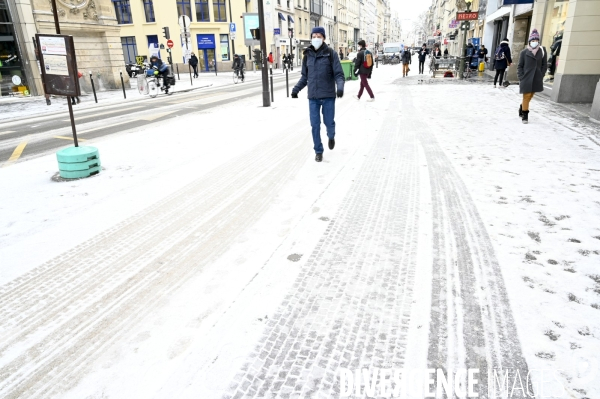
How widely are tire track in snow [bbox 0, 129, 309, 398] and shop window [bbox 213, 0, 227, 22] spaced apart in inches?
1679

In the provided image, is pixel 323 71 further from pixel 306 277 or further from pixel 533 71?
pixel 533 71

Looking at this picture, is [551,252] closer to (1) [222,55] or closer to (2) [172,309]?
(2) [172,309]

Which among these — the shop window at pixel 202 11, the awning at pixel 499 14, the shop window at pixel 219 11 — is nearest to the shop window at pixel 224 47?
the shop window at pixel 219 11

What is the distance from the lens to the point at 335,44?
240 ft

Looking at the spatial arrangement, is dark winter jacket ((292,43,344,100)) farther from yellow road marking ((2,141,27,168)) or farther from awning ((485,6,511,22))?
awning ((485,6,511,22))

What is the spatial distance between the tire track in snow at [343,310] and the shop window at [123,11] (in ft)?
158

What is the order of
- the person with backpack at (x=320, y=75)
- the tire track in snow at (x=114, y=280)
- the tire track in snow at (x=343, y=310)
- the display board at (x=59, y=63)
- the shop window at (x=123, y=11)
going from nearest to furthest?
the tire track in snow at (x=343, y=310)
the tire track in snow at (x=114, y=280)
the display board at (x=59, y=63)
the person with backpack at (x=320, y=75)
the shop window at (x=123, y=11)

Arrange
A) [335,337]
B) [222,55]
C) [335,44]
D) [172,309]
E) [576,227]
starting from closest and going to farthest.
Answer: [335,337], [172,309], [576,227], [222,55], [335,44]

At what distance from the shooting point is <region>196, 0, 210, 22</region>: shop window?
41250 millimetres

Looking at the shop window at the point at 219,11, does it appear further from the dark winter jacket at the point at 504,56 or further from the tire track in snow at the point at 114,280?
A: the tire track in snow at the point at 114,280

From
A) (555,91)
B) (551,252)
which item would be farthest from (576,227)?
(555,91)

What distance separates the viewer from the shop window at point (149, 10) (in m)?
41.6

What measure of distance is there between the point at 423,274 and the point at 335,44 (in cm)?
7672

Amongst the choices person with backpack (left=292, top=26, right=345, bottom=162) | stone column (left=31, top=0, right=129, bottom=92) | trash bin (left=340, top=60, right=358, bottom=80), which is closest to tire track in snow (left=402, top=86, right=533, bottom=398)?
person with backpack (left=292, top=26, right=345, bottom=162)
